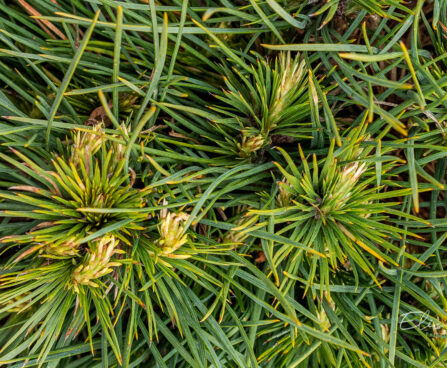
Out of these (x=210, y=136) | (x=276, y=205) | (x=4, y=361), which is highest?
(x=210, y=136)

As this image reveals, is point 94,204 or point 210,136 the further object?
point 210,136

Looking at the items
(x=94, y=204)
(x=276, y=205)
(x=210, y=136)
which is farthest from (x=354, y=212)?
(x=94, y=204)

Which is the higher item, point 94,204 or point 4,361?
point 94,204

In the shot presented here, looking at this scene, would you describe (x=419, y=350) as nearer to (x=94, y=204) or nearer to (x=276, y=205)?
(x=276, y=205)

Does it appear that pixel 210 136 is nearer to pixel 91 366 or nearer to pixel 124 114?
pixel 124 114

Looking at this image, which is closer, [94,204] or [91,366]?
[94,204]

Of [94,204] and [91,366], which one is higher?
[94,204]

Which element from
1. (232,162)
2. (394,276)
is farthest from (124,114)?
(394,276)
